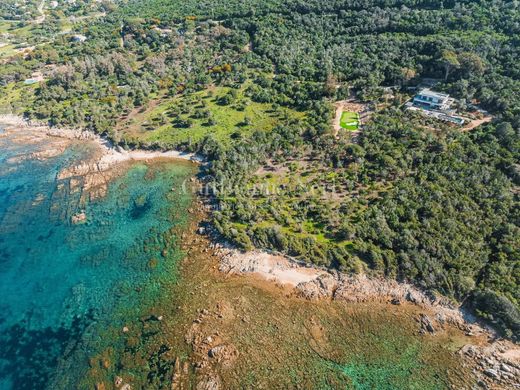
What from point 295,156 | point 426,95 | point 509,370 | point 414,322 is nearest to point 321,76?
point 426,95

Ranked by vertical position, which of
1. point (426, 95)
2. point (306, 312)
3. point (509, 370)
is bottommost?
point (306, 312)

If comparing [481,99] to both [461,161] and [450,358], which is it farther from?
[450,358]

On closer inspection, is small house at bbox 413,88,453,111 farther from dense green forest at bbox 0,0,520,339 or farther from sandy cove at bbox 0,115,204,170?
sandy cove at bbox 0,115,204,170

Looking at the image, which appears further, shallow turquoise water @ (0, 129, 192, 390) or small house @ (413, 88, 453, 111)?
small house @ (413, 88, 453, 111)

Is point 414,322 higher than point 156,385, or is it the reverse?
point 414,322

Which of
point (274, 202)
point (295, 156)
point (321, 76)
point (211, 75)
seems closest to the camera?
point (274, 202)

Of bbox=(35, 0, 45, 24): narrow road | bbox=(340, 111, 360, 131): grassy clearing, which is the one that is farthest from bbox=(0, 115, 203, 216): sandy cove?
bbox=(35, 0, 45, 24): narrow road
